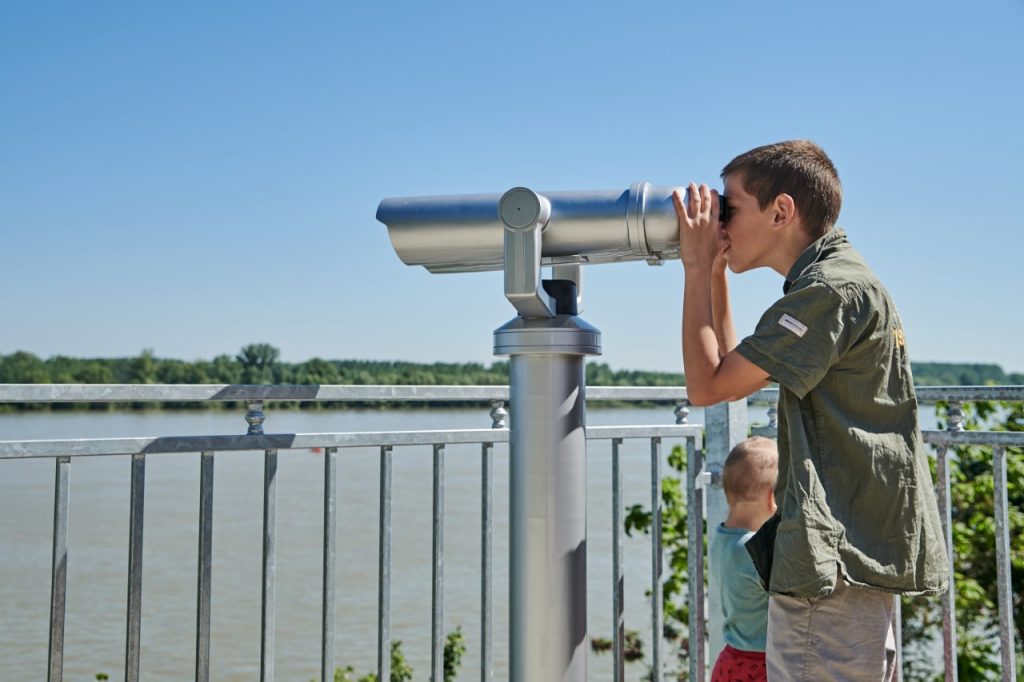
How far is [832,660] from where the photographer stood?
4.56 feet

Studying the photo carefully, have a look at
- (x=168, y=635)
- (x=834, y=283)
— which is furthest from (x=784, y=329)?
(x=168, y=635)

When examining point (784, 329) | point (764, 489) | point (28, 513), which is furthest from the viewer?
point (28, 513)

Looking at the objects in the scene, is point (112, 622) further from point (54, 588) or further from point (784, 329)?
point (784, 329)

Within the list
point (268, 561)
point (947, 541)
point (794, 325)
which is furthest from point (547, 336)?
point (947, 541)

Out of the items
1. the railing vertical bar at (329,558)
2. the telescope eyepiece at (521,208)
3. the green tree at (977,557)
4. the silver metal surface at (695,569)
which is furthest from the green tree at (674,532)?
the telescope eyepiece at (521,208)

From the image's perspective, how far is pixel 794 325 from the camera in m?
1.38

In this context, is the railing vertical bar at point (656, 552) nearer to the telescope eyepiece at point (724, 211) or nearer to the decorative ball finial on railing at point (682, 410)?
the decorative ball finial on railing at point (682, 410)

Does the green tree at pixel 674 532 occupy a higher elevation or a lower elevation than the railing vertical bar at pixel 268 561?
lower

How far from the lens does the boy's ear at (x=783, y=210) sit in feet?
4.96

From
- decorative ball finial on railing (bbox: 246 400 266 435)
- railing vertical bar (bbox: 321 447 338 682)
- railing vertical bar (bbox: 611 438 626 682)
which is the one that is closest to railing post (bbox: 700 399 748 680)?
railing vertical bar (bbox: 611 438 626 682)

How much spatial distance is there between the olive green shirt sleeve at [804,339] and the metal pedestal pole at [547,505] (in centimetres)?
31

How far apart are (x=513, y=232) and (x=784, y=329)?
0.45 metres

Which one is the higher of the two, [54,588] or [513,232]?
[513,232]

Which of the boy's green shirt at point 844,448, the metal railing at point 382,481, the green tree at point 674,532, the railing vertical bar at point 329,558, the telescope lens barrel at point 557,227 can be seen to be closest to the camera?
the boy's green shirt at point 844,448
